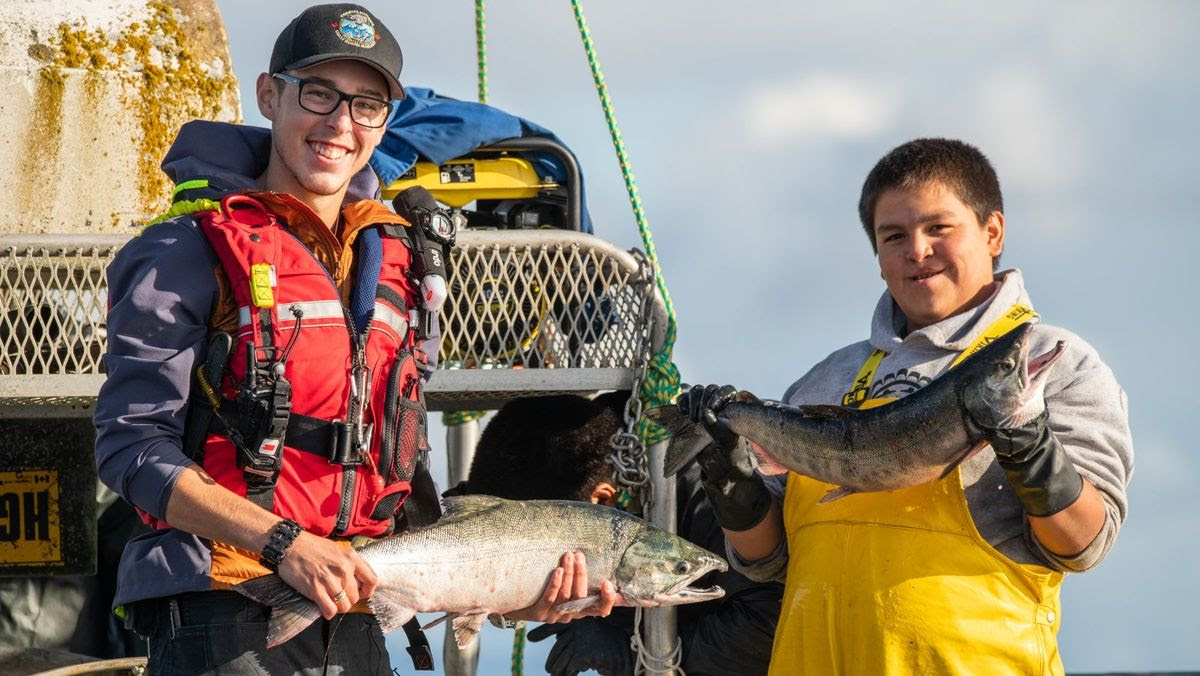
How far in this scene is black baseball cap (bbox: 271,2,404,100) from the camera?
3885 mm

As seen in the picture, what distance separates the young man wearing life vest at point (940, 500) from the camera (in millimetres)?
4102

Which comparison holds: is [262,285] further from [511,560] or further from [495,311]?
[495,311]

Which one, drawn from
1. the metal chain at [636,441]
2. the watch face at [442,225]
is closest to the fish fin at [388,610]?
the watch face at [442,225]

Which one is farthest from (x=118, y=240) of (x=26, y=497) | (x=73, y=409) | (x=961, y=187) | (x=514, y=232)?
(x=961, y=187)

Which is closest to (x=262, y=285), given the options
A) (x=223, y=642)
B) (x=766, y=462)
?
(x=223, y=642)

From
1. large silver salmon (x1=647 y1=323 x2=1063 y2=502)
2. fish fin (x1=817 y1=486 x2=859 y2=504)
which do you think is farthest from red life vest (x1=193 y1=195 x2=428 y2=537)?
fish fin (x1=817 y1=486 x2=859 y2=504)

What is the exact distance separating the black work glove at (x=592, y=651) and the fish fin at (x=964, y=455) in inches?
87.9

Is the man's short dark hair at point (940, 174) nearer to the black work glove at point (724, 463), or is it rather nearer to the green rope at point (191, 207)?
the black work glove at point (724, 463)

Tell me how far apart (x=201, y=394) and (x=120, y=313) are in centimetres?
27

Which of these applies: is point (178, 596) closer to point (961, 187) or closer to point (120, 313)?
point (120, 313)

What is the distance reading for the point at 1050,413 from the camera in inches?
168

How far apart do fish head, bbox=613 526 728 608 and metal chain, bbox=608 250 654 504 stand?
108cm

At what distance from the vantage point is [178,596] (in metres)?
3.63

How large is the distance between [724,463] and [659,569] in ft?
1.37
